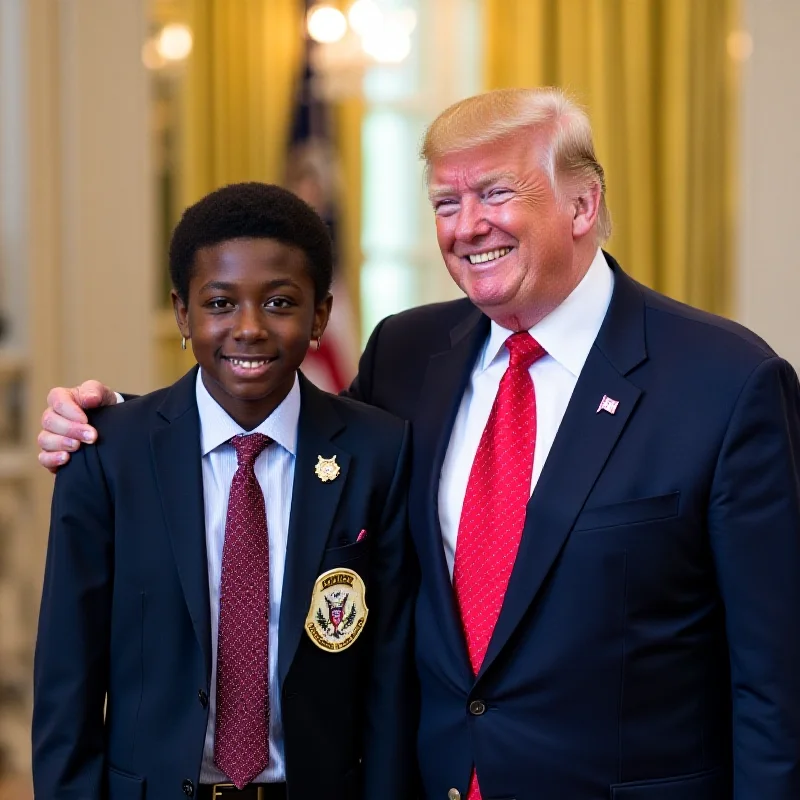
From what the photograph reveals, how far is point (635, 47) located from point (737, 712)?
15.8 ft

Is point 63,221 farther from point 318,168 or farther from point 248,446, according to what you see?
point 318,168

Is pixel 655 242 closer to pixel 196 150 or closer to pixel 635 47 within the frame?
pixel 635 47

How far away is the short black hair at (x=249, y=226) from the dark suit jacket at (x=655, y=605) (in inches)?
17.7

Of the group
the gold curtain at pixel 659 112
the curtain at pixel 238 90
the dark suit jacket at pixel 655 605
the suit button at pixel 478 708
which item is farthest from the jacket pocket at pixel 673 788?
the gold curtain at pixel 659 112

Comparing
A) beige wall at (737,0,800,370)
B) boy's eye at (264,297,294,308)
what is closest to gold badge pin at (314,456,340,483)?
boy's eye at (264,297,294,308)

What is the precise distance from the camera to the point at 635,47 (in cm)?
589

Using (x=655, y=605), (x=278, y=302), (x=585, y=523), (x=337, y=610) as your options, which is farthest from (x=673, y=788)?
(x=278, y=302)

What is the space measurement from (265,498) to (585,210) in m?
0.67

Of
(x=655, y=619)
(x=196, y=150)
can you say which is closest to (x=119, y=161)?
(x=196, y=150)

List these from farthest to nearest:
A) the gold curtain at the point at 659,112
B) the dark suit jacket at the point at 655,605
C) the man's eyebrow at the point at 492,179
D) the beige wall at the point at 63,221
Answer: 1. the gold curtain at the point at 659,112
2. the beige wall at the point at 63,221
3. the man's eyebrow at the point at 492,179
4. the dark suit jacket at the point at 655,605

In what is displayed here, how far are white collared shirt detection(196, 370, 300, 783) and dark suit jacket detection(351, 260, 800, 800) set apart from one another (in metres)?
0.25

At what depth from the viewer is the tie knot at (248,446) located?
1705 millimetres

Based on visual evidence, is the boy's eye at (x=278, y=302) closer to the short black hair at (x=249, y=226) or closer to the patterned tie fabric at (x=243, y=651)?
the short black hair at (x=249, y=226)

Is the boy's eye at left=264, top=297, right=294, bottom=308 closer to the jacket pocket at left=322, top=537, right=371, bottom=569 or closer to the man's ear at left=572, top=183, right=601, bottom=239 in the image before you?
the jacket pocket at left=322, top=537, right=371, bottom=569
